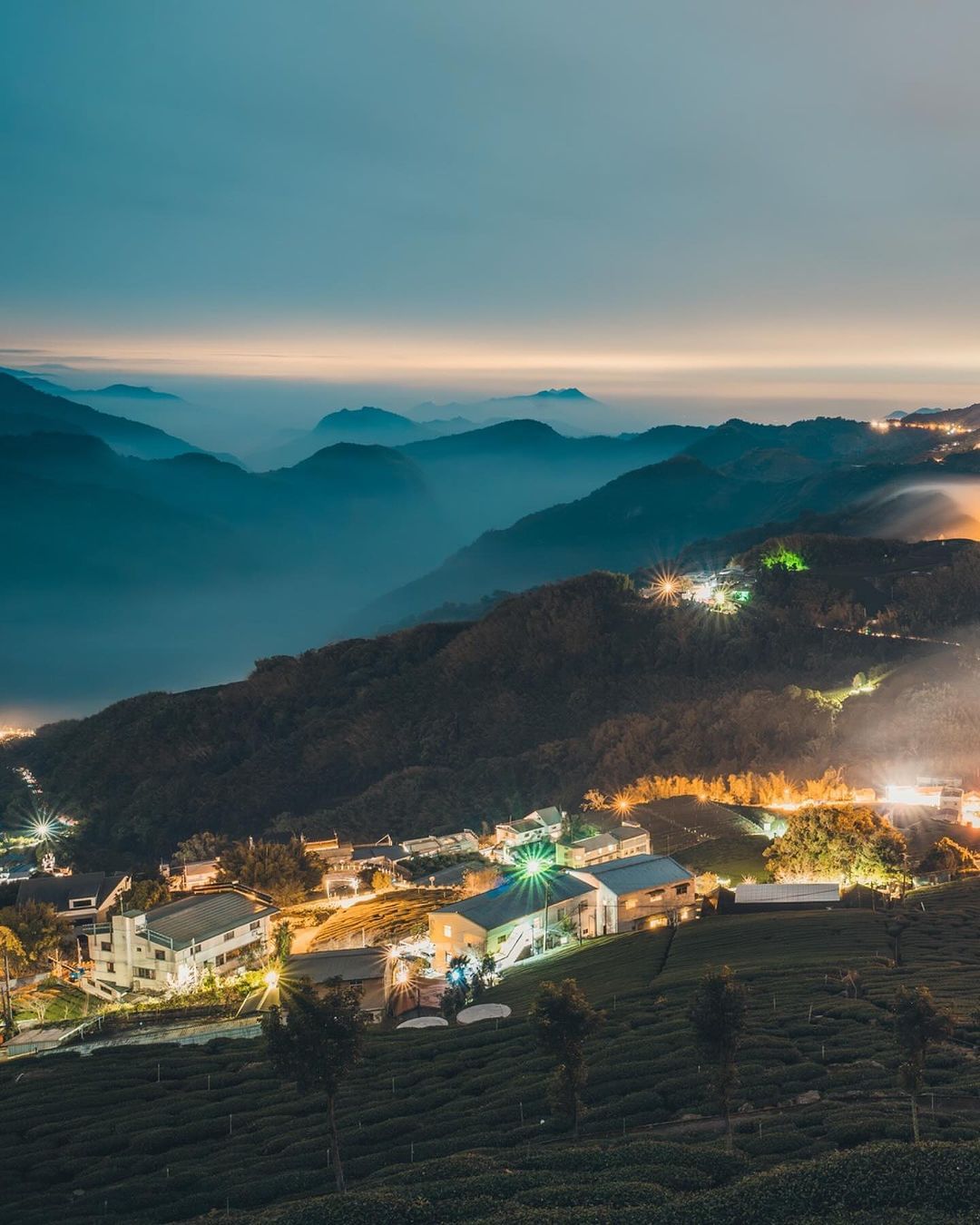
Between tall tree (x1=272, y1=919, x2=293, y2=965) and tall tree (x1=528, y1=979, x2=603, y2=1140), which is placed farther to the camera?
tall tree (x1=272, y1=919, x2=293, y2=965)

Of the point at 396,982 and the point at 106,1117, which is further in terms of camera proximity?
the point at 396,982

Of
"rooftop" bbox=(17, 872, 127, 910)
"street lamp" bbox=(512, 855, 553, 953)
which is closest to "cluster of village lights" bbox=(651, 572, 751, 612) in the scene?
"street lamp" bbox=(512, 855, 553, 953)

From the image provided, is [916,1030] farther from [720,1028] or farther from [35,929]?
[35,929]

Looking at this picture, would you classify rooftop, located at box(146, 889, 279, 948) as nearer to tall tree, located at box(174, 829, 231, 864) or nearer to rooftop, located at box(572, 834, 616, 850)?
rooftop, located at box(572, 834, 616, 850)

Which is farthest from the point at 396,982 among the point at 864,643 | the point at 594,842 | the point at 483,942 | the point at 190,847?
the point at 864,643

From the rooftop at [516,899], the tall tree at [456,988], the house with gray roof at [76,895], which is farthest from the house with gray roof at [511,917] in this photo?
the house with gray roof at [76,895]

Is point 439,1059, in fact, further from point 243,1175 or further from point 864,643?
point 864,643
